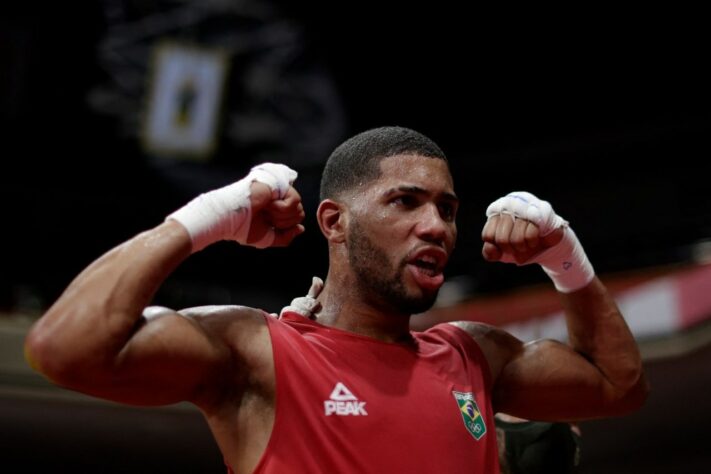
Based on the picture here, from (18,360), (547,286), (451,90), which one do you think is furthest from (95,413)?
(451,90)

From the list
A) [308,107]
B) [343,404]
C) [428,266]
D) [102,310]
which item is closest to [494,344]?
[428,266]

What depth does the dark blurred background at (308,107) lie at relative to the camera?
8.25 metres

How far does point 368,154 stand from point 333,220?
20 centimetres

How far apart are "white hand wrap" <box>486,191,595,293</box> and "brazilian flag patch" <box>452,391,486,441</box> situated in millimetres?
401

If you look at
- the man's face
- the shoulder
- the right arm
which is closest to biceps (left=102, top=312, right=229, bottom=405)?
the right arm

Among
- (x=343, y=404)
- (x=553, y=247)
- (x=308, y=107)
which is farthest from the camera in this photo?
(x=308, y=107)

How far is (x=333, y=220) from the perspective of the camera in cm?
249

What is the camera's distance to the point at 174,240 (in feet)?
6.72

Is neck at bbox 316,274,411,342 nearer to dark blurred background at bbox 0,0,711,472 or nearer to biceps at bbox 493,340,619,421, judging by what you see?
biceps at bbox 493,340,619,421

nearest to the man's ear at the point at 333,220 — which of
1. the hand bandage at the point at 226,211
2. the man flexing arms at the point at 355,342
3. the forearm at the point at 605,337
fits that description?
the man flexing arms at the point at 355,342

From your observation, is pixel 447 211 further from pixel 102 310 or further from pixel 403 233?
pixel 102 310

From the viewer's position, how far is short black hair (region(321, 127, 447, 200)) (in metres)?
2.44

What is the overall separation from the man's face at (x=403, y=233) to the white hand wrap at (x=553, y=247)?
16cm

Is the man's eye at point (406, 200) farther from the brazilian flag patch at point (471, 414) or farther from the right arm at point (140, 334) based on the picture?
the brazilian flag patch at point (471, 414)
